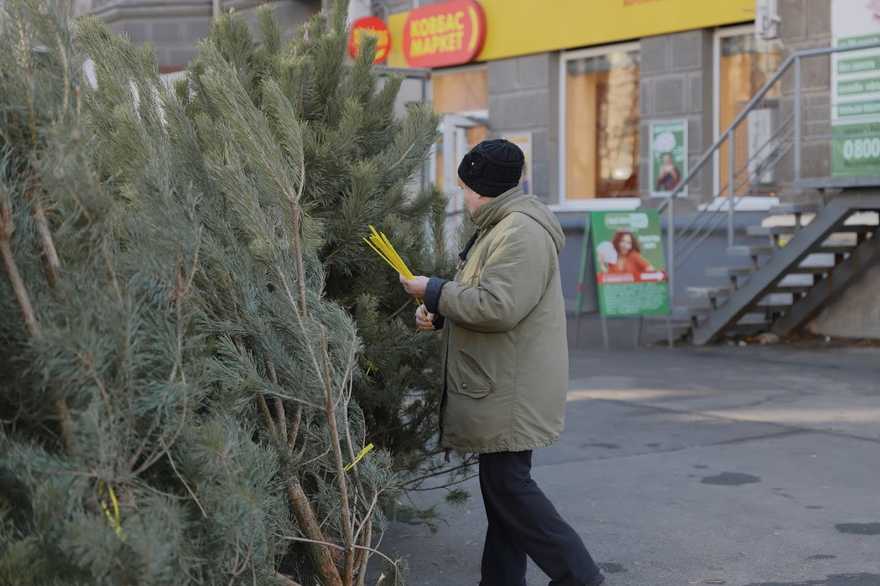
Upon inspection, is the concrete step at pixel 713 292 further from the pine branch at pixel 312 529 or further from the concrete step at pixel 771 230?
the pine branch at pixel 312 529

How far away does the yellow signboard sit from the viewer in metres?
12.7

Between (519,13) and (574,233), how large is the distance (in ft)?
9.22

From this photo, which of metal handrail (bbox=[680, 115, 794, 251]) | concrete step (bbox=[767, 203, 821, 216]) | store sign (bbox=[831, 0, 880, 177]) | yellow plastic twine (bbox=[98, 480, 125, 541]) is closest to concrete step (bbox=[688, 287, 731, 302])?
metal handrail (bbox=[680, 115, 794, 251])

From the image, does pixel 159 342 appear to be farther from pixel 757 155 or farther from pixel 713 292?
pixel 757 155

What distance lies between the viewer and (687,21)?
A: 1294cm

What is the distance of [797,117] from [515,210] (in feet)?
24.3

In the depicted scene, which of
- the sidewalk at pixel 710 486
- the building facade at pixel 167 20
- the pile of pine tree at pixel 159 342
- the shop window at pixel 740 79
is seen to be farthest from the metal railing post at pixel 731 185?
the building facade at pixel 167 20

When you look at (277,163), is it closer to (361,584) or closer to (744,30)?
(361,584)

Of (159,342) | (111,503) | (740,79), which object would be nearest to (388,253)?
(159,342)

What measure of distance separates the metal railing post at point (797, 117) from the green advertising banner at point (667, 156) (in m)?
2.52

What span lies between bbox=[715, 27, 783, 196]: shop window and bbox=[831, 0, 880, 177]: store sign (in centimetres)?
167

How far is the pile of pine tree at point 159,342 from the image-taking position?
7.41 ft

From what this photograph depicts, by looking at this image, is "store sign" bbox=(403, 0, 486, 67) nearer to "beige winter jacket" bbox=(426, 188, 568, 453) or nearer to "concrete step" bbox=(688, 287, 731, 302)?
"concrete step" bbox=(688, 287, 731, 302)

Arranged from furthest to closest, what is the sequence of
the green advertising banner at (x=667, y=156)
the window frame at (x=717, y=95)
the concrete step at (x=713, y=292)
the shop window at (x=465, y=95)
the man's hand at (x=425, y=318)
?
the shop window at (x=465, y=95), the green advertising banner at (x=667, y=156), the window frame at (x=717, y=95), the concrete step at (x=713, y=292), the man's hand at (x=425, y=318)
